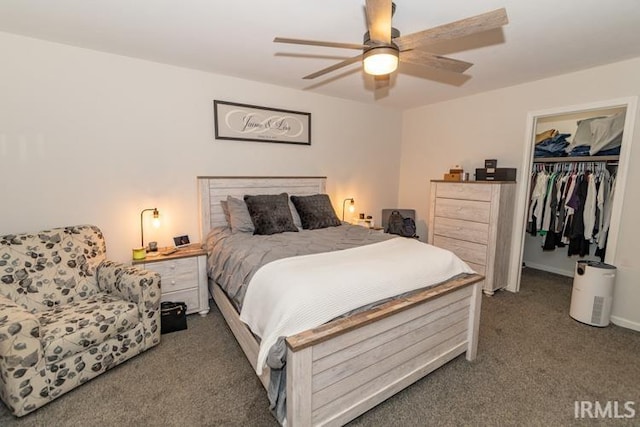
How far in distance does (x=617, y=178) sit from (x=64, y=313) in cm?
476

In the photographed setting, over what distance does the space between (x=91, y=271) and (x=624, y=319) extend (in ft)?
15.8

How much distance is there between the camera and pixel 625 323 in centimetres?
275

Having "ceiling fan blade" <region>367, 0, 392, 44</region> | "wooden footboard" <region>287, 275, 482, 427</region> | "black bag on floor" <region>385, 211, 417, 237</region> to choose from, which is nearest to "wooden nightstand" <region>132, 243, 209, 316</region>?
"wooden footboard" <region>287, 275, 482, 427</region>

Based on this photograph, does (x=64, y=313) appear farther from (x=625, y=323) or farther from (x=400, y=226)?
(x=625, y=323)

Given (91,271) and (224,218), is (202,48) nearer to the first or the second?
(224,218)

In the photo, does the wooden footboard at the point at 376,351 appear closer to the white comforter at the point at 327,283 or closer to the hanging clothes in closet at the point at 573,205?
the white comforter at the point at 327,283

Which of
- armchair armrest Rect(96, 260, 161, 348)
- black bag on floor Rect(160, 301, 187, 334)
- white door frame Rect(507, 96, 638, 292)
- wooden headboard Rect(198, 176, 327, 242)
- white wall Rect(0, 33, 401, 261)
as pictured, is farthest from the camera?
wooden headboard Rect(198, 176, 327, 242)

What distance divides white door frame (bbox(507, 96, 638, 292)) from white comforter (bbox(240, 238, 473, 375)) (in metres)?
1.79

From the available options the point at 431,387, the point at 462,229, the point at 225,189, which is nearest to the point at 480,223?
the point at 462,229

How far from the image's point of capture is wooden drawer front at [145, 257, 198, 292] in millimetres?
2729

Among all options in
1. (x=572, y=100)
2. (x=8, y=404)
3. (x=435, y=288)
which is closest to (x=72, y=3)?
(x=8, y=404)

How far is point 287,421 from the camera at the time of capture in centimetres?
149

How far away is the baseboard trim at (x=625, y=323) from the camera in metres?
2.70

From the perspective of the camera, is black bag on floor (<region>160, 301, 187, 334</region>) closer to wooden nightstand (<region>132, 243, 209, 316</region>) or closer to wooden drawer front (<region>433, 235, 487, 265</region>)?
wooden nightstand (<region>132, 243, 209, 316</region>)
